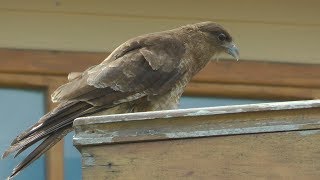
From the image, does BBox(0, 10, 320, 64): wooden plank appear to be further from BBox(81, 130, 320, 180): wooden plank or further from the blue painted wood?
BBox(81, 130, 320, 180): wooden plank

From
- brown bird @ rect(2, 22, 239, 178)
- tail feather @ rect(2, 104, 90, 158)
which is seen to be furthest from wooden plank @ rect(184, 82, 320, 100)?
tail feather @ rect(2, 104, 90, 158)

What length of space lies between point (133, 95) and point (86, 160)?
4.73 feet

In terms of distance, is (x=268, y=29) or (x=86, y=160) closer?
(x=86, y=160)

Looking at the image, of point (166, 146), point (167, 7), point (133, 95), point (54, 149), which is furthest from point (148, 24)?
point (166, 146)

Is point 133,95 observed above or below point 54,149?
above

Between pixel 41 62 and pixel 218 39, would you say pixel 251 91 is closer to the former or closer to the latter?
pixel 41 62

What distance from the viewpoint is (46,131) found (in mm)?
6078

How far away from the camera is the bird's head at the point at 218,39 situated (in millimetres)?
7484

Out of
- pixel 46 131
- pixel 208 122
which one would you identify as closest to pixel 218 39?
pixel 46 131

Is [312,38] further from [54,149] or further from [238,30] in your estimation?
[54,149]

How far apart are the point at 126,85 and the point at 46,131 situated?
539mm

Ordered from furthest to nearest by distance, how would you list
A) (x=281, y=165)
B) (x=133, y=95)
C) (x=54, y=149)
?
(x=54, y=149), (x=133, y=95), (x=281, y=165)

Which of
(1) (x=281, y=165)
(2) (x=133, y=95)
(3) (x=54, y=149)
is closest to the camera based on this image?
(1) (x=281, y=165)

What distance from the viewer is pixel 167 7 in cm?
877
